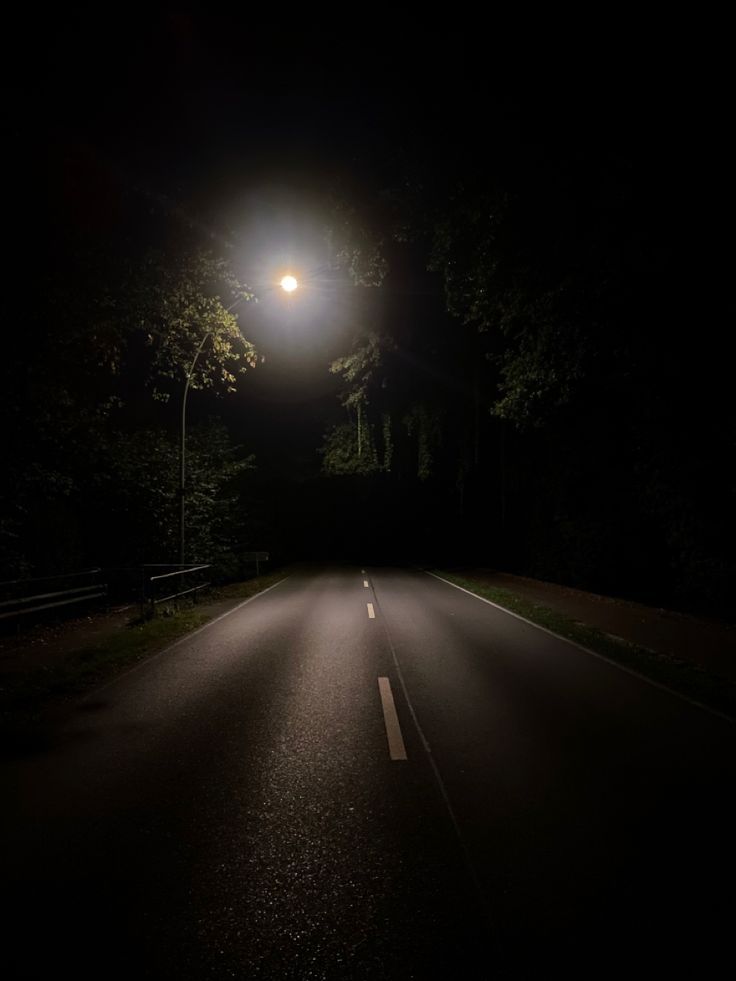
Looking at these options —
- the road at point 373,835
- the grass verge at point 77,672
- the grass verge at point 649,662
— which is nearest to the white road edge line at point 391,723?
the road at point 373,835

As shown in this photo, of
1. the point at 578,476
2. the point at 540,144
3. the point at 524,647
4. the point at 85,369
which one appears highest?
the point at 540,144

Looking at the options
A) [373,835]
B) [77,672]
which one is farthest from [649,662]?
[77,672]

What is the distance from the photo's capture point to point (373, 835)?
10.5 feet

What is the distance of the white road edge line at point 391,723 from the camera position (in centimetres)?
446

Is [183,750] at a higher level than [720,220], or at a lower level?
lower

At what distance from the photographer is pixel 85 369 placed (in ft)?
37.4

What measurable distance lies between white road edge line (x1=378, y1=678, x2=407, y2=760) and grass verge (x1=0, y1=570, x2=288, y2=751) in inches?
134

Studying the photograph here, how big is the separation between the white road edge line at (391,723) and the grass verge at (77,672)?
134 inches

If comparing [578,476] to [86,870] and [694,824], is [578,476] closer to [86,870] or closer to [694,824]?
[694,824]

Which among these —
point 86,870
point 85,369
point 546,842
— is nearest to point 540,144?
point 546,842

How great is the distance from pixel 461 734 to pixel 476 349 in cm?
1392

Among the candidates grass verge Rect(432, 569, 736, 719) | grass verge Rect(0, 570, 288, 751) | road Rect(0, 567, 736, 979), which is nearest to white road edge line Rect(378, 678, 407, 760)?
road Rect(0, 567, 736, 979)

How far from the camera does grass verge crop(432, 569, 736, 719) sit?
615 cm

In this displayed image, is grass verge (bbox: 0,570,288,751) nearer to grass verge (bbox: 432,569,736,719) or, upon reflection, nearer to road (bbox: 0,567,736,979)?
road (bbox: 0,567,736,979)
